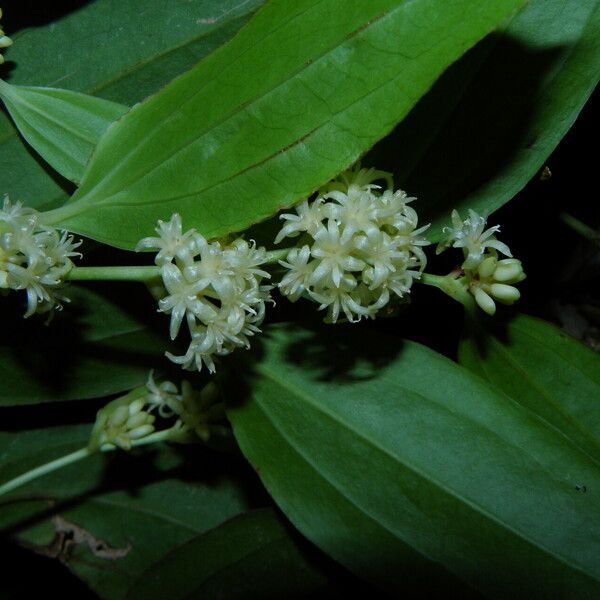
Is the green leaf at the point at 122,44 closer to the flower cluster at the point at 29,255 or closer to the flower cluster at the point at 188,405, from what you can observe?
the flower cluster at the point at 29,255

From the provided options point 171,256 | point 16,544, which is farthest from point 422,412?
point 16,544

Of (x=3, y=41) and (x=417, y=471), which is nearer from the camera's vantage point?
(x=417, y=471)

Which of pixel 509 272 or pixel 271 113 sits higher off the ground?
pixel 271 113

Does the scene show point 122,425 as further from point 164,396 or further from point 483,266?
point 483,266

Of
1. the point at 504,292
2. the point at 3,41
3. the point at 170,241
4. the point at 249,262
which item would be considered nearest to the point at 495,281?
the point at 504,292

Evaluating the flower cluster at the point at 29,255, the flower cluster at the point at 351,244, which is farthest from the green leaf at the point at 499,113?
the flower cluster at the point at 29,255

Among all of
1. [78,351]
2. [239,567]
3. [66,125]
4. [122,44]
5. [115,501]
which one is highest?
[122,44]

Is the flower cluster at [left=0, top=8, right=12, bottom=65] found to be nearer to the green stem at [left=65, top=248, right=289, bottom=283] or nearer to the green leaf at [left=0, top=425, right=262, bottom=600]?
the green stem at [left=65, top=248, right=289, bottom=283]
